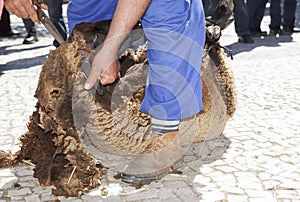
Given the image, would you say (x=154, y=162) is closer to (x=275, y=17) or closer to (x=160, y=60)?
(x=160, y=60)

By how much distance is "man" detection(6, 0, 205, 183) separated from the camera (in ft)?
8.16

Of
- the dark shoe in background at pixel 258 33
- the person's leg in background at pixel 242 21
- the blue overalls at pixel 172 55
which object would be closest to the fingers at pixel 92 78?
the blue overalls at pixel 172 55

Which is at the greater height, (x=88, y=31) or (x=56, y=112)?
(x=88, y=31)

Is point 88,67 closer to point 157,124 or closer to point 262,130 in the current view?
point 157,124

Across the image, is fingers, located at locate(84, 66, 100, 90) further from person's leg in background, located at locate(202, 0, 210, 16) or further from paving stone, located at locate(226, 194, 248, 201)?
person's leg in background, located at locate(202, 0, 210, 16)

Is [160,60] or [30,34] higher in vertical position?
[160,60]

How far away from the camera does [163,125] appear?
2748mm

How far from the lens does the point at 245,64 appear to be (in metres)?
6.11

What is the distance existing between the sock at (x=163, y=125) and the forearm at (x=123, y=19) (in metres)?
0.51

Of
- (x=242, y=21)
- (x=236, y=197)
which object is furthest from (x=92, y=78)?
(x=242, y=21)

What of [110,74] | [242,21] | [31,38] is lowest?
[31,38]

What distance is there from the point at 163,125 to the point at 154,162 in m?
0.21

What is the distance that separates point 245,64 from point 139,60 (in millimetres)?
3378

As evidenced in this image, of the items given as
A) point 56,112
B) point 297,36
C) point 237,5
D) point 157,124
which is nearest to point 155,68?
point 157,124
